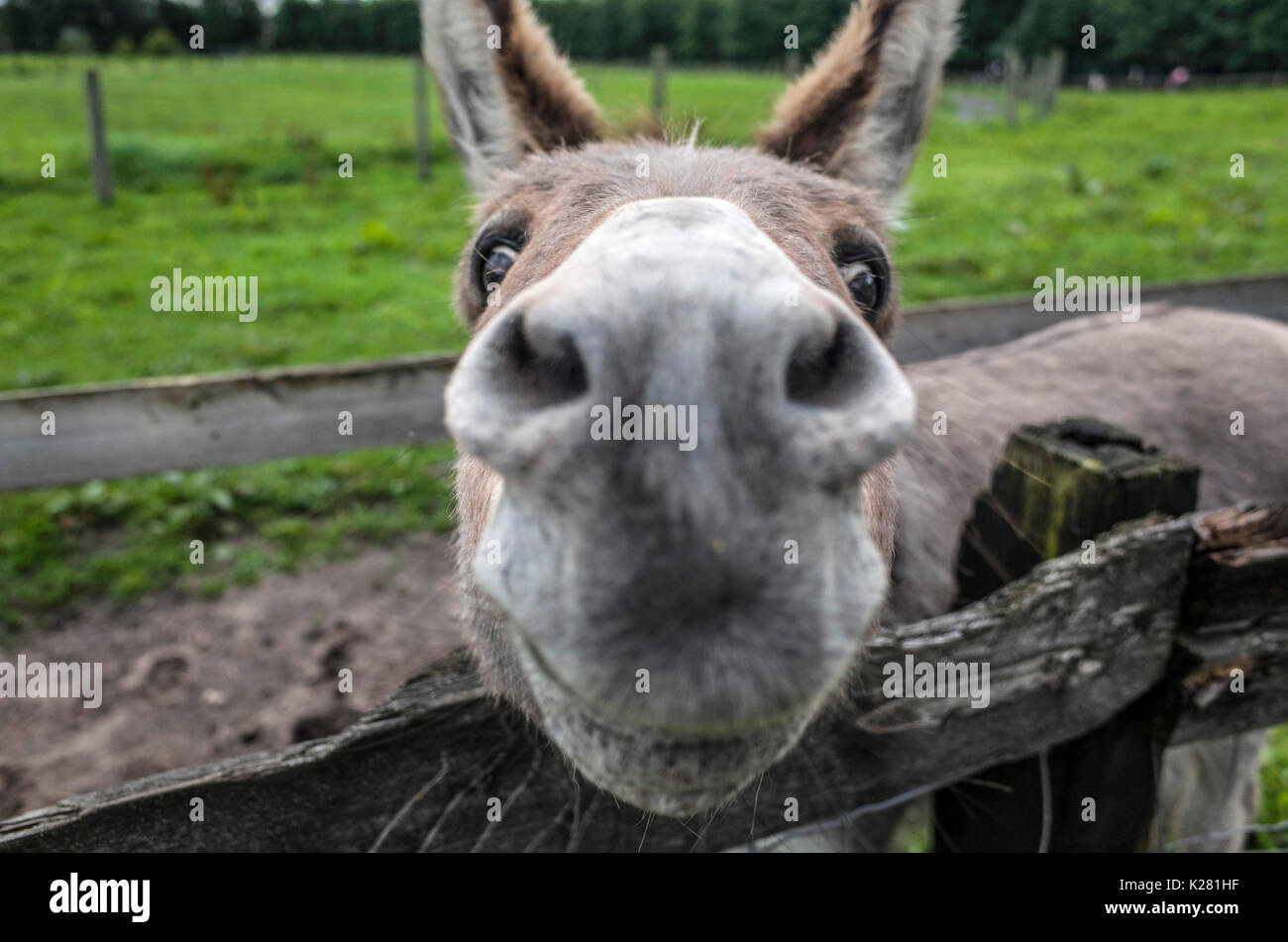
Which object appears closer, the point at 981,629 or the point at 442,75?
the point at 981,629

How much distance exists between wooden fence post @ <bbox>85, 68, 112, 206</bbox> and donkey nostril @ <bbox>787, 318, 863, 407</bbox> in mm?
15312

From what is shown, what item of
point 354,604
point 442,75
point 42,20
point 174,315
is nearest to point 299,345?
point 174,315

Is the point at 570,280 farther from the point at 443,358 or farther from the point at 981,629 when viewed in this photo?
the point at 443,358

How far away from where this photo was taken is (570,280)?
1148mm

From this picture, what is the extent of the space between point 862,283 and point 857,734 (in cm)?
118

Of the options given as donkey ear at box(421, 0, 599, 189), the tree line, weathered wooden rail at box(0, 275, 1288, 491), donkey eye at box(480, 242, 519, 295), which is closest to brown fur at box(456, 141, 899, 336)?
donkey eye at box(480, 242, 519, 295)

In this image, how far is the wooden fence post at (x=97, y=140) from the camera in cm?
1289

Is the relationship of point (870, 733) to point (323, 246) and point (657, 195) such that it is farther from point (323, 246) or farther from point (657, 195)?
point (323, 246)

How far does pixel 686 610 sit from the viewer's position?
1.04m

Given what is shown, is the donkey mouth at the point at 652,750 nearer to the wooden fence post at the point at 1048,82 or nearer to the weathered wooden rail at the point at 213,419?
the weathered wooden rail at the point at 213,419

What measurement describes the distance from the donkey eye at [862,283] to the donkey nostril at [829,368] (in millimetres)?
1045

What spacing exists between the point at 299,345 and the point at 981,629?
305 inches
